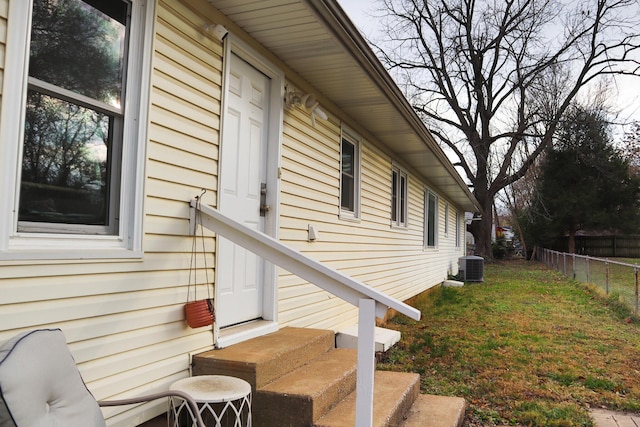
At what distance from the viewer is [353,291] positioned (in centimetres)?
257

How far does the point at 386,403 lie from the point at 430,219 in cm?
1011

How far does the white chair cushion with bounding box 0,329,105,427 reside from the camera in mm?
1597

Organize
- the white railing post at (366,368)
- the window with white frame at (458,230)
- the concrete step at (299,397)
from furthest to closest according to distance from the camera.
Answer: the window with white frame at (458,230) → the concrete step at (299,397) → the white railing post at (366,368)

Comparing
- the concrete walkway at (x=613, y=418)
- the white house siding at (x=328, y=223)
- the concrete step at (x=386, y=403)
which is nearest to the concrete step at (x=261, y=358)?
the concrete step at (x=386, y=403)

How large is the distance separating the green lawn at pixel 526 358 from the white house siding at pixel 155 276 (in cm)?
245

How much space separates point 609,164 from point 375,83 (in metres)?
26.9

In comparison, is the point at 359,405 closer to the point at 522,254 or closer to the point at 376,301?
the point at 376,301

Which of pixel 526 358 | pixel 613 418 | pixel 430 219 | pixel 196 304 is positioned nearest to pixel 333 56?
pixel 196 304

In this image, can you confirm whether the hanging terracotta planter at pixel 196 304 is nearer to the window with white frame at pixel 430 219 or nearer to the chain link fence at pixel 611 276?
the chain link fence at pixel 611 276

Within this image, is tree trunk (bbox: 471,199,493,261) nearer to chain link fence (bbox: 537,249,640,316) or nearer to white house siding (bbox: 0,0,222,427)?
chain link fence (bbox: 537,249,640,316)

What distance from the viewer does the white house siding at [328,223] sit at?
4.65 metres

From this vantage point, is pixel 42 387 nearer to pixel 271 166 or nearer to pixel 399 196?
pixel 271 166

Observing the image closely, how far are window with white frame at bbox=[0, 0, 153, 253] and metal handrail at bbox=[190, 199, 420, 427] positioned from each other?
0.62m

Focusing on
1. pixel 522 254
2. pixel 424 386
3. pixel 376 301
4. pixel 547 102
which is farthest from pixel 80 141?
pixel 522 254
